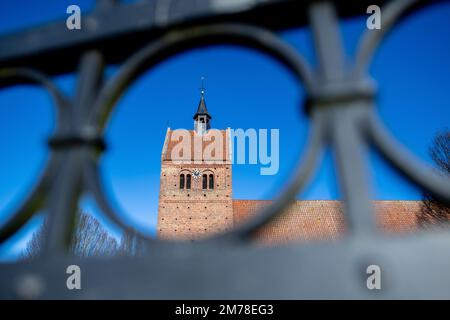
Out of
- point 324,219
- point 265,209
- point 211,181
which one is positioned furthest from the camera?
point 324,219

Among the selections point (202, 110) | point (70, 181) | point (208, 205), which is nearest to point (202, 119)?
point (202, 110)

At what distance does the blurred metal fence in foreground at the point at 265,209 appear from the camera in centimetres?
48

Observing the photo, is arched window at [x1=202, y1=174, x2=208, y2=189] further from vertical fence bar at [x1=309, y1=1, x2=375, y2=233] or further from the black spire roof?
vertical fence bar at [x1=309, y1=1, x2=375, y2=233]

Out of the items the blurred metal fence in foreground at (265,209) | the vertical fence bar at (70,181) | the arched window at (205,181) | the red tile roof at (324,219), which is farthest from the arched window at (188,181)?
the vertical fence bar at (70,181)

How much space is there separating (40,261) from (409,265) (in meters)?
0.58

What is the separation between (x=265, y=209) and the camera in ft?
1.76

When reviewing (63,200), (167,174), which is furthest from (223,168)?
(63,200)

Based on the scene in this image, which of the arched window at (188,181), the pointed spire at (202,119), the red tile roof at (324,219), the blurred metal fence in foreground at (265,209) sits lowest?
the blurred metal fence in foreground at (265,209)

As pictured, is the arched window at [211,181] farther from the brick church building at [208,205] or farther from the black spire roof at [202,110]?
the black spire roof at [202,110]

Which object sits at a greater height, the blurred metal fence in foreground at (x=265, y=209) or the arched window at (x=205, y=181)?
the arched window at (x=205, y=181)

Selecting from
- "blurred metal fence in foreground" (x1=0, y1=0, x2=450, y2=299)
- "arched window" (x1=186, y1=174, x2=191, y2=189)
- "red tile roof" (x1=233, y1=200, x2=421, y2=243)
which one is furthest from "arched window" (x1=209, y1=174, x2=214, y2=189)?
"blurred metal fence in foreground" (x1=0, y1=0, x2=450, y2=299)

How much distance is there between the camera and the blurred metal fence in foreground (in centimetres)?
48

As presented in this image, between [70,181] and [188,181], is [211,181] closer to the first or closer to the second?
[188,181]

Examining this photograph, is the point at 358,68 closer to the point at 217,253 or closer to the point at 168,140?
the point at 217,253
